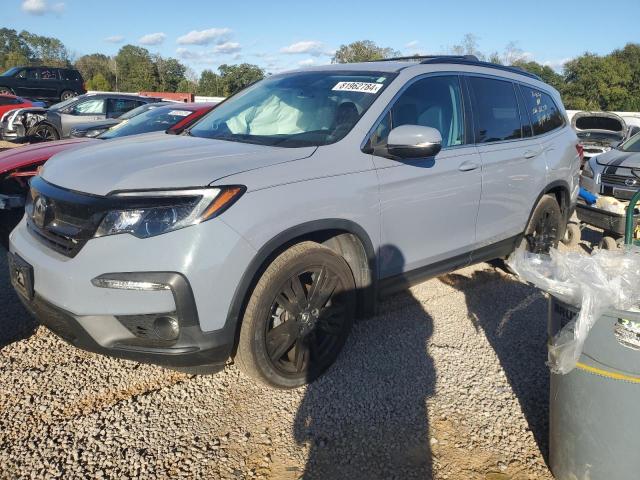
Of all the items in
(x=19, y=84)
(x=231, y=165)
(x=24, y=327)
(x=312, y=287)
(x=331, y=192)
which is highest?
(x=19, y=84)

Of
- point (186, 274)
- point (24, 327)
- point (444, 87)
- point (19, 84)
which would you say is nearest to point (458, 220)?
point (444, 87)

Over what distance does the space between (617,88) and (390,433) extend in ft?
132

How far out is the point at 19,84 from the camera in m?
24.7

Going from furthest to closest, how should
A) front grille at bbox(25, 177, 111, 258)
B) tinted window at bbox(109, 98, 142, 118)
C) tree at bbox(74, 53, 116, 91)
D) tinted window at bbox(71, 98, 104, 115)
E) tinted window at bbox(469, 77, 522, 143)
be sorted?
1. tree at bbox(74, 53, 116, 91)
2. tinted window at bbox(109, 98, 142, 118)
3. tinted window at bbox(71, 98, 104, 115)
4. tinted window at bbox(469, 77, 522, 143)
5. front grille at bbox(25, 177, 111, 258)

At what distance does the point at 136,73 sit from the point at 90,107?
46.1m

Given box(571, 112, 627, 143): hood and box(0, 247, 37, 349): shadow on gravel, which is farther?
box(571, 112, 627, 143): hood

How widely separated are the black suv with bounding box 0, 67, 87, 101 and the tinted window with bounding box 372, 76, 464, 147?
85.2 feet

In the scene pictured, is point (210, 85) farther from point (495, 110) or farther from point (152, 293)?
point (152, 293)

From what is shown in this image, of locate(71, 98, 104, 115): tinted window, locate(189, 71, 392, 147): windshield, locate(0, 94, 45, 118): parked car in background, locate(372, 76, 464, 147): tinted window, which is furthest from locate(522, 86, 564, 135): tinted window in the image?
locate(0, 94, 45, 118): parked car in background

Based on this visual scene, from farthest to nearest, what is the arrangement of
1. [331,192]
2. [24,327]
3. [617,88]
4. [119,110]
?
1. [617,88]
2. [119,110]
3. [24,327]
4. [331,192]

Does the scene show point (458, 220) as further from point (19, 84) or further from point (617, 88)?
point (617, 88)

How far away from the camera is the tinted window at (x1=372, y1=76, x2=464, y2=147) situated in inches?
132

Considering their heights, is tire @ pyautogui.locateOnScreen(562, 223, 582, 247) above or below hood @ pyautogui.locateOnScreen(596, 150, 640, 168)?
below

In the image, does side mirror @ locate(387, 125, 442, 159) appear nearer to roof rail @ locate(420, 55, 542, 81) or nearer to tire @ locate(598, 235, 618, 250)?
roof rail @ locate(420, 55, 542, 81)
